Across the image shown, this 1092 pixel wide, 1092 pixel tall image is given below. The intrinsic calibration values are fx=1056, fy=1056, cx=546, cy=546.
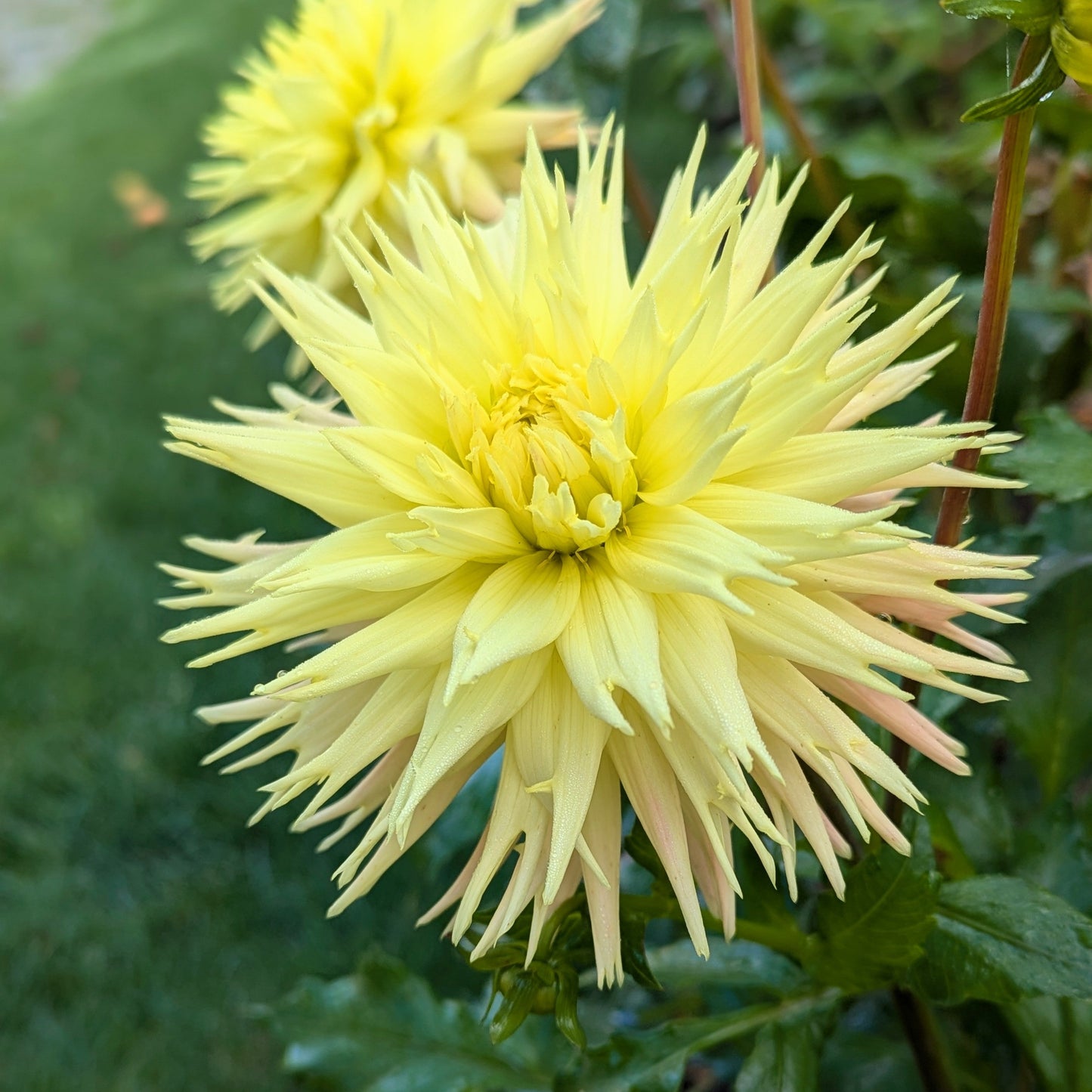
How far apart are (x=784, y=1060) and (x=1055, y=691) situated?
1.27 ft

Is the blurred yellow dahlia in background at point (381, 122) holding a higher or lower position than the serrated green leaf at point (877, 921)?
higher

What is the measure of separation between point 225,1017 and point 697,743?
143cm

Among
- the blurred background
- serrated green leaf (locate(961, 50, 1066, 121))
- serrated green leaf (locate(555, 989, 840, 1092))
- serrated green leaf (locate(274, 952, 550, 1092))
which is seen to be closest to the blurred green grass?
the blurred background

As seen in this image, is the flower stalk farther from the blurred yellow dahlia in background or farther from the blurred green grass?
the blurred green grass

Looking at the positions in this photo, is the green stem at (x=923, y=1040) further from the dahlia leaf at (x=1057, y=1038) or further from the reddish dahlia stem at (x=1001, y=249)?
the reddish dahlia stem at (x=1001, y=249)

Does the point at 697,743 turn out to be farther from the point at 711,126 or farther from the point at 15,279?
the point at 15,279

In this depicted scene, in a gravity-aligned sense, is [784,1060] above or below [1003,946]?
below

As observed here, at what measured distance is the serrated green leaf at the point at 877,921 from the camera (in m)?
0.64

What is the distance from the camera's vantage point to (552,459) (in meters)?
0.61

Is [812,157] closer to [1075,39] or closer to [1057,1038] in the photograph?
[1075,39]

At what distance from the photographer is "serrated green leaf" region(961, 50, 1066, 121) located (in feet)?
1.60

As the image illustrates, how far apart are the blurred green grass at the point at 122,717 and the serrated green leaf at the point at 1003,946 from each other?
2.38ft

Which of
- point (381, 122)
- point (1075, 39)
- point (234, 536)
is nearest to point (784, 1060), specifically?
point (1075, 39)

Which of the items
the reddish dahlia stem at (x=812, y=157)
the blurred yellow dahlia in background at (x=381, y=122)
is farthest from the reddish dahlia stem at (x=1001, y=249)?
the blurred yellow dahlia in background at (x=381, y=122)
